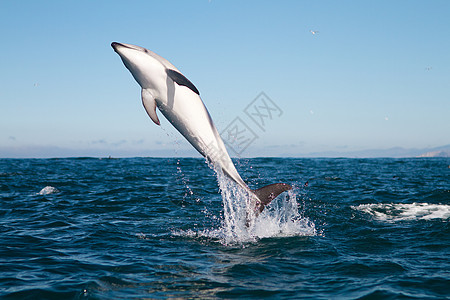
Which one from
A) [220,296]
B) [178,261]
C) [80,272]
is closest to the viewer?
[220,296]

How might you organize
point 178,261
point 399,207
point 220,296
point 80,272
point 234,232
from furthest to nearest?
1. point 399,207
2. point 234,232
3. point 178,261
4. point 80,272
5. point 220,296

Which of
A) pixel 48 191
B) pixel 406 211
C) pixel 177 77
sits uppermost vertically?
pixel 177 77

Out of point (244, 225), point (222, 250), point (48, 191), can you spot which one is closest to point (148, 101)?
point (222, 250)

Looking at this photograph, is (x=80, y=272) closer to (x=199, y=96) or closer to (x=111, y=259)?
(x=111, y=259)

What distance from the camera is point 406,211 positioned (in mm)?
13703

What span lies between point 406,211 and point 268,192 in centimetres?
711

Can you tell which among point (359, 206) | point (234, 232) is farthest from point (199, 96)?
point (359, 206)

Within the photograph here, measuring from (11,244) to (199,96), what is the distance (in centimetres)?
591

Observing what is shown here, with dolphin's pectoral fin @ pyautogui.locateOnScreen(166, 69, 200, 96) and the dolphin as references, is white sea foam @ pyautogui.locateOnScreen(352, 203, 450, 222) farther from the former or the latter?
dolphin's pectoral fin @ pyautogui.locateOnScreen(166, 69, 200, 96)

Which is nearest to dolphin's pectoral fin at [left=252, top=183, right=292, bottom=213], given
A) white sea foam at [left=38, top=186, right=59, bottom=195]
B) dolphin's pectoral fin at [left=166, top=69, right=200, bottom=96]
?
dolphin's pectoral fin at [left=166, top=69, right=200, bottom=96]

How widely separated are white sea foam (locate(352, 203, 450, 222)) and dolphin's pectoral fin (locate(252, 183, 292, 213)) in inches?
202

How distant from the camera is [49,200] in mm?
16531

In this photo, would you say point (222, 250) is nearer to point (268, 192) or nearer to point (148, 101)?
point (268, 192)

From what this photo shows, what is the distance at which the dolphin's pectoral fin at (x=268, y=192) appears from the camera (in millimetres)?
9156
